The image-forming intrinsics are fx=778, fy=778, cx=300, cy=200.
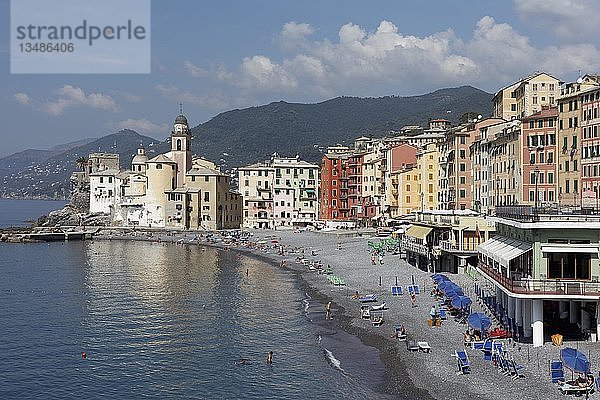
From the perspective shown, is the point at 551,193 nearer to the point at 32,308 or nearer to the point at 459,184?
the point at 459,184

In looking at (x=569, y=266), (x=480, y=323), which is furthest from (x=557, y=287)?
(x=480, y=323)

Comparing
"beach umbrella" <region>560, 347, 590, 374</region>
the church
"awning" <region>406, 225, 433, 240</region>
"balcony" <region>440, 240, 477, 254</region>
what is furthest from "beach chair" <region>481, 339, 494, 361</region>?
the church

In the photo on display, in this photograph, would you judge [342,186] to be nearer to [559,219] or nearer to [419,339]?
[419,339]

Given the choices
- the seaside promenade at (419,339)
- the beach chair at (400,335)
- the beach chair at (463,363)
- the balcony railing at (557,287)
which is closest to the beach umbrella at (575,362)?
the seaside promenade at (419,339)

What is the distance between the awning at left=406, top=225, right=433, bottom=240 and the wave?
28.3 meters

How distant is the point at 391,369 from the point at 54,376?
18431 millimetres

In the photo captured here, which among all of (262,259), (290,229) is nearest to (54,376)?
(262,259)

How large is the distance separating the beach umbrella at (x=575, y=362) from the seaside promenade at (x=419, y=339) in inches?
51.9

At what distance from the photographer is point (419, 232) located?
75.4 m

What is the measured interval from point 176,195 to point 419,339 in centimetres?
10826

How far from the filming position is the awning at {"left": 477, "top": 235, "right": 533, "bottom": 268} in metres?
41.8

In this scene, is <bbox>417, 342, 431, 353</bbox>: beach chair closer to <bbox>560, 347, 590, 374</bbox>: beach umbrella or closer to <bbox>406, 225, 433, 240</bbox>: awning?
<bbox>560, 347, 590, 374</bbox>: beach umbrella

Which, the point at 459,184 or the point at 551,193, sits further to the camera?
the point at 459,184

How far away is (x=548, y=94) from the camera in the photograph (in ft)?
314
